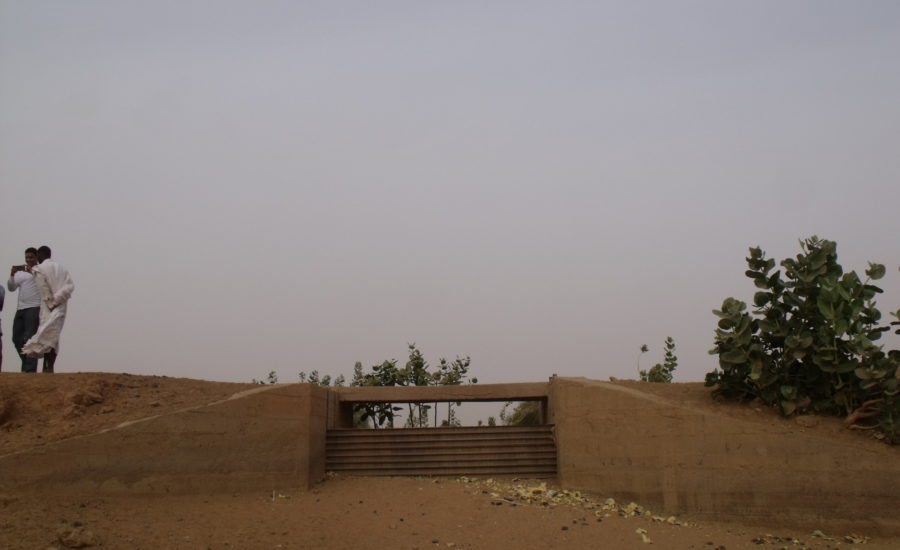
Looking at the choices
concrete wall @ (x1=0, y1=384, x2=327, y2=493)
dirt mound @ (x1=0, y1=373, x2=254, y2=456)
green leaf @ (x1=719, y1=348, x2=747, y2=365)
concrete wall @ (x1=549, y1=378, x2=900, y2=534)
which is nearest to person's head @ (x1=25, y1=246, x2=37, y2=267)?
dirt mound @ (x1=0, y1=373, x2=254, y2=456)

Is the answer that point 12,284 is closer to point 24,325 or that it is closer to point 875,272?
point 24,325

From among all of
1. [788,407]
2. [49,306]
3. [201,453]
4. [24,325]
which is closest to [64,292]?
[49,306]

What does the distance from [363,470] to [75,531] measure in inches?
134

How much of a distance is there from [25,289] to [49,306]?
67 centimetres

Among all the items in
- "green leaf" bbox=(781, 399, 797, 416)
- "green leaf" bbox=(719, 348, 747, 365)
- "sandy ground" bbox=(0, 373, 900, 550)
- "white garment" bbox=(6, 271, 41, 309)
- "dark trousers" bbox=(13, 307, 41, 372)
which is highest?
"white garment" bbox=(6, 271, 41, 309)

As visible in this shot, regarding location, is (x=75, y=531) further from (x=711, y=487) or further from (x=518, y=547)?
(x=711, y=487)

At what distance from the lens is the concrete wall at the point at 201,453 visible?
6.29 metres

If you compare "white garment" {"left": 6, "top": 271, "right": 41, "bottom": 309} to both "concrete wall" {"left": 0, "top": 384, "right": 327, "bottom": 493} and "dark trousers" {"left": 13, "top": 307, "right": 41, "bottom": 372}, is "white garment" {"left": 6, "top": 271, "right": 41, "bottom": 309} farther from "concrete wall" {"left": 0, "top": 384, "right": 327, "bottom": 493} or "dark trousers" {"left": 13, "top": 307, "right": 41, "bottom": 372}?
"concrete wall" {"left": 0, "top": 384, "right": 327, "bottom": 493}

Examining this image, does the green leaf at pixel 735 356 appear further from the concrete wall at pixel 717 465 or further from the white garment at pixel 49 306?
the white garment at pixel 49 306

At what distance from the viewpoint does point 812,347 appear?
7355 mm

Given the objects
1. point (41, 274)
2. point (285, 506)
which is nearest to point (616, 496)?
point (285, 506)

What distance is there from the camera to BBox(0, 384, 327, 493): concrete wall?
629 cm

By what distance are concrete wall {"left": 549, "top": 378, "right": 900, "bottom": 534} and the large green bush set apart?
47 cm

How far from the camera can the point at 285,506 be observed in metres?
6.79
